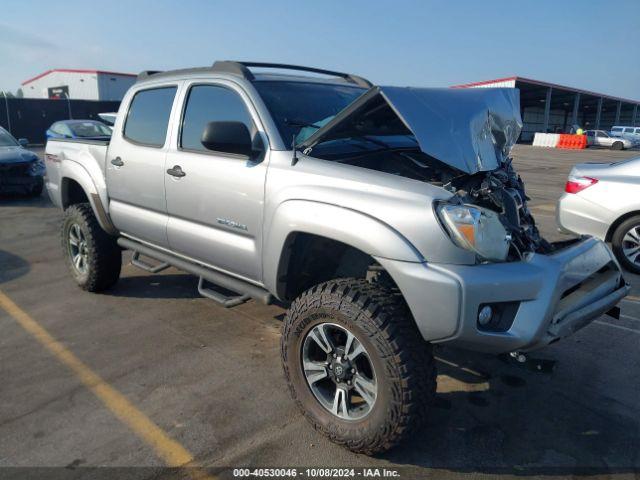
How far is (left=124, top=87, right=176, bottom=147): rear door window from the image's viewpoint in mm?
4070

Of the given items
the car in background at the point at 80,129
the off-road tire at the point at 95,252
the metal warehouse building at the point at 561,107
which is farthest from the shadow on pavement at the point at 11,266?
the metal warehouse building at the point at 561,107

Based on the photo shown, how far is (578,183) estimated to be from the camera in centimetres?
622

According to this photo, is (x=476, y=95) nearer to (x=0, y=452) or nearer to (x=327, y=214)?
(x=327, y=214)

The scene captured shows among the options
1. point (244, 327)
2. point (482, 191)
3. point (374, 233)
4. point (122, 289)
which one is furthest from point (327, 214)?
point (122, 289)

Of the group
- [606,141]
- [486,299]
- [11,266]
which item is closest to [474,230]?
[486,299]

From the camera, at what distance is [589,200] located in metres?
6.10

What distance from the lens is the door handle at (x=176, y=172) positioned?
370 cm

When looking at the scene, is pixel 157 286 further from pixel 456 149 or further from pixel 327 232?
pixel 456 149

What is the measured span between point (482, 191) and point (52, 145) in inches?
179

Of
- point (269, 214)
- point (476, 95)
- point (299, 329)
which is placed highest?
point (476, 95)

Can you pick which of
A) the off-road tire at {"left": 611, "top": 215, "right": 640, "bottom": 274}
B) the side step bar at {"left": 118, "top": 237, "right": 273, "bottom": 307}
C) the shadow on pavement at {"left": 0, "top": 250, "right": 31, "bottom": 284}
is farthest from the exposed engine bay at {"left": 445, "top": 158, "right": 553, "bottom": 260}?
the shadow on pavement at {"left": 0, "top": 250, "right": 31, "bottom": 284}

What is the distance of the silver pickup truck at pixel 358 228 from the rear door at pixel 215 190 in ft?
0.04

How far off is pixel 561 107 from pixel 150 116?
75559mm

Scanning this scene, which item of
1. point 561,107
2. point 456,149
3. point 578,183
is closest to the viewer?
point 456,149
